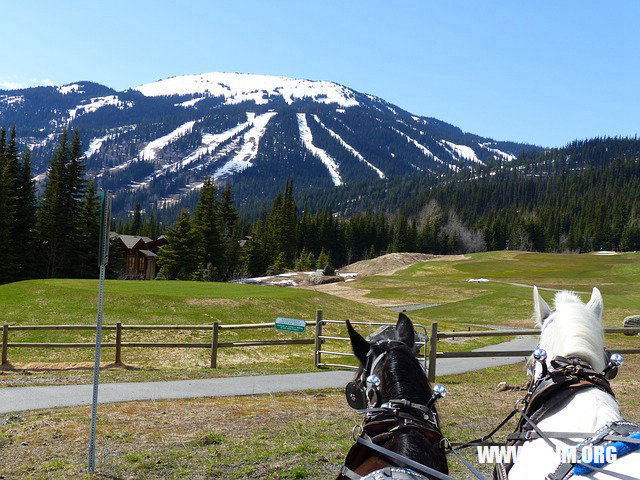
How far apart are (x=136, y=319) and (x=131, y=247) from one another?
194ft

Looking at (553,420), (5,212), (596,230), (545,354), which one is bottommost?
(553,420)

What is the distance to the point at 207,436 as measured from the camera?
23.3ft

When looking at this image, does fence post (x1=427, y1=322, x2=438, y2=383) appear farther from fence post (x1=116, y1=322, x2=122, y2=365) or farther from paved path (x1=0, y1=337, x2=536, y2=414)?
fence post (x1=116, y1=322, x2=122, y2=365)

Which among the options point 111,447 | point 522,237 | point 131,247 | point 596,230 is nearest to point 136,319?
point 111,447

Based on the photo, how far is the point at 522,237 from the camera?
121750 millimetres

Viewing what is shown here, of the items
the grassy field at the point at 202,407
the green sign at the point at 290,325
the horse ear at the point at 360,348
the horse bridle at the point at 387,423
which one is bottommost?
the grassy field at the point at 202,407

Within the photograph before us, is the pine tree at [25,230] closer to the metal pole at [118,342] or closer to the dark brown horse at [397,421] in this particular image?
the metal pole at [118,342]

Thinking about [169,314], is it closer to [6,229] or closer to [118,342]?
[118,342]

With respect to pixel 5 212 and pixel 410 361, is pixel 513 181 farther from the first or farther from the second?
pixel 410 361

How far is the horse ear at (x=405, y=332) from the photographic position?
308cm

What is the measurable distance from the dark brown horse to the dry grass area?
3724 mm

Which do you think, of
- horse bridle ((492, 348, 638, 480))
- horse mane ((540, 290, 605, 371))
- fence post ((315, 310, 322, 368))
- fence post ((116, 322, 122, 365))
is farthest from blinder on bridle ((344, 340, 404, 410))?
fence post ((116, 322, 122, 365))

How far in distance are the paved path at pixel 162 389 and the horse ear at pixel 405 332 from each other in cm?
861

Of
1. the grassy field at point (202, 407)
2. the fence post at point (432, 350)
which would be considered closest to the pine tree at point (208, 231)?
the grassy field at point (202, 407)
